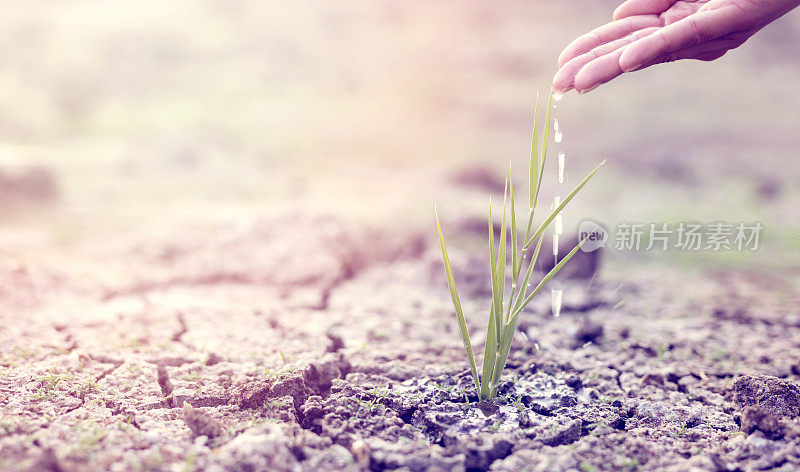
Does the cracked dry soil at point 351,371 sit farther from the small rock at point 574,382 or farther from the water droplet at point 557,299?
the water droplet at point 557,299

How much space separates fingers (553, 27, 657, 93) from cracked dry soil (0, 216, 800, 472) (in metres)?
1.07

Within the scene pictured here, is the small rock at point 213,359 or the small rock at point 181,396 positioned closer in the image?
the small rock at point 181,396

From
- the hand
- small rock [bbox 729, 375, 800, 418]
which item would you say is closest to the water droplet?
small rock [bbox 729, 375, 800, 418]

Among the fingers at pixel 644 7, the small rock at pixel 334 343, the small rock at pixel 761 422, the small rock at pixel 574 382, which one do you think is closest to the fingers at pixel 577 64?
the fingers at pixel 644 7

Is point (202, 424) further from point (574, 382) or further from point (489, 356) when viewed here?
point (574, 382)

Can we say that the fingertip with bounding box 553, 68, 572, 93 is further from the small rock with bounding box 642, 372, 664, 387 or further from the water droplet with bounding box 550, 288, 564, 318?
the small rock with bounding box 642, 372, 664, 387

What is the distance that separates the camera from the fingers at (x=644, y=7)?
2.29m

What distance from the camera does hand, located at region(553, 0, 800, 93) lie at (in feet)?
6.26

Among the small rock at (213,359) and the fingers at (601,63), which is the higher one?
the fingers at (601,63)

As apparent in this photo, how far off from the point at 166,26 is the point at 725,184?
308 inches

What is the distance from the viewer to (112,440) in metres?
1.64

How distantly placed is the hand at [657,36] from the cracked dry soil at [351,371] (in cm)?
112

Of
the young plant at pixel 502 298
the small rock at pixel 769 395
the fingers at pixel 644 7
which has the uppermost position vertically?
the fingers at pixel 644 7

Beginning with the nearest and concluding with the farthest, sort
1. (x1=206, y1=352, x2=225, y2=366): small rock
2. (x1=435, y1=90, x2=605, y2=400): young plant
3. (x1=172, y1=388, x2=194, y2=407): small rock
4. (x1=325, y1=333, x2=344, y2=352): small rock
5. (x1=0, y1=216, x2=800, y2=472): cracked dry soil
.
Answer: (x1=0, y1=216, x2=800, y2=472): cracked dry soil
(x1=435, y1=90, x2=605, y2=400): young plant
(x1=172, y1=388, x2=194, y2=407): small rock
(x1=206, y1=352, x2=225, y2=366): small rock
(x1=325, y1=333, x2=344, y2=352): small rock
